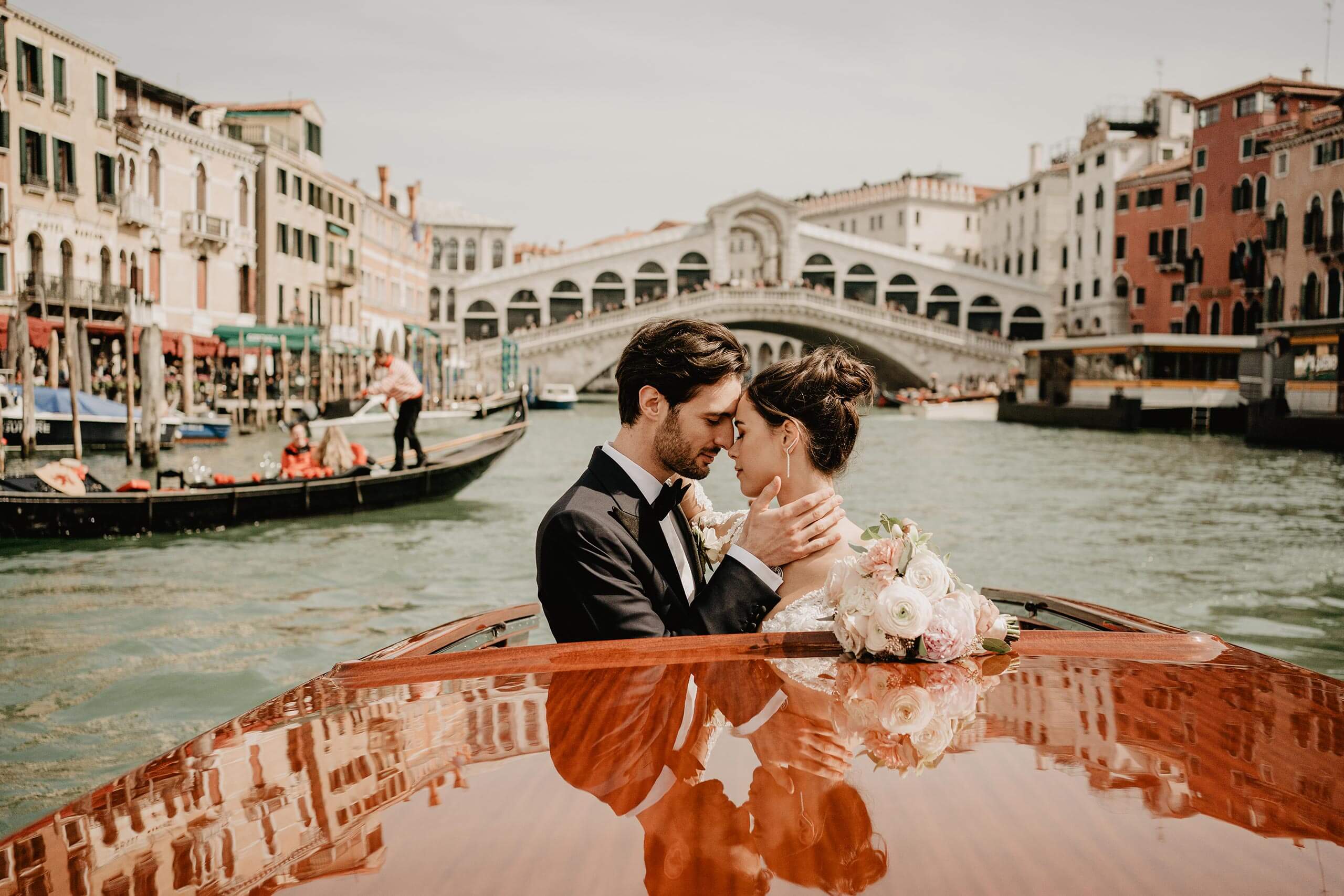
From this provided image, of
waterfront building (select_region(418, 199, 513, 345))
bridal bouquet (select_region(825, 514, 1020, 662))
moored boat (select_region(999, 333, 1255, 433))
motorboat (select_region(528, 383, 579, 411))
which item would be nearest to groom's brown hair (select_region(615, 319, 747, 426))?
bridal bouquet (select_region(825, 514, 1020, 662))

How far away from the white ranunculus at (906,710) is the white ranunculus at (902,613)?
3.2 inches

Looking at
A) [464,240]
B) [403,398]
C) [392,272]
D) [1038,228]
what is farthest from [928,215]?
[403,398]

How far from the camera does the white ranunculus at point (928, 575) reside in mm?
1419

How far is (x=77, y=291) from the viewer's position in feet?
55.3

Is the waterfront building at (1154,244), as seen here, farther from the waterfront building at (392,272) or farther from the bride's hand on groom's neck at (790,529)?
the bride's hand on groom's neck at (790,529)

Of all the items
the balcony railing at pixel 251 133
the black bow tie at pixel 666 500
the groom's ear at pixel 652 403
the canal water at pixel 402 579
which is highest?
the balcony railing at pixel 251 133

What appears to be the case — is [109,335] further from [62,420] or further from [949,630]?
[949,630]

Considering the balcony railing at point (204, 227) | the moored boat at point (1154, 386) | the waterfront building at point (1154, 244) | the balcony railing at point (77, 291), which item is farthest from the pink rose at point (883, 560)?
the waterfront building at point (1154, 244)

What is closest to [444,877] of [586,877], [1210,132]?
[586,877]

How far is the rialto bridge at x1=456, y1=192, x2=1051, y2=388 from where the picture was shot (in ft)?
110

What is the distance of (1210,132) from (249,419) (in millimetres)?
21860

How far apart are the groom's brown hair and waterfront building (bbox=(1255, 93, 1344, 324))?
21.7 m

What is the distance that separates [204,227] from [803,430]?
69.1ft

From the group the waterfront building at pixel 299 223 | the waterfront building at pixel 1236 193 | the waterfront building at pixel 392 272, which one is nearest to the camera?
the waterfront building at pixel 299 223
